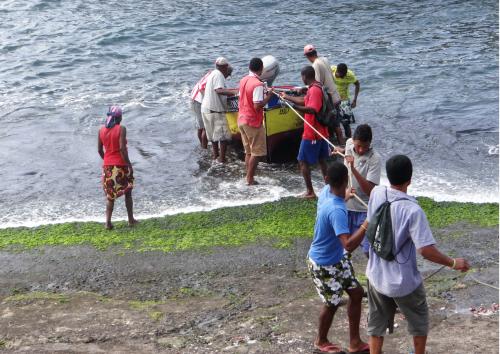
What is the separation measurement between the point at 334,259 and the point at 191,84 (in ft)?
47.2

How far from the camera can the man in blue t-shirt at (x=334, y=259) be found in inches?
234

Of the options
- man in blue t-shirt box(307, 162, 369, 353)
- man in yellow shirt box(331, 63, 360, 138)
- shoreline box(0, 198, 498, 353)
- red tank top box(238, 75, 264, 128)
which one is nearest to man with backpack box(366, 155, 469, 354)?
man in blue t-shirt box(307, 162, 369, 353)

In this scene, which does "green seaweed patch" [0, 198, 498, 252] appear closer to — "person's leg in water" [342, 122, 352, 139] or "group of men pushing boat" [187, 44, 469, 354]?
"group of men pushing boat" [187, 44, 469, 354]

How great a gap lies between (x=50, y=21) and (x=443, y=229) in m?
22.1

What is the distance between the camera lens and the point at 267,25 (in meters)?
25.7

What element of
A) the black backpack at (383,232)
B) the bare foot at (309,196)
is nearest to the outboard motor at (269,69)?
the bare foot at (309,196)

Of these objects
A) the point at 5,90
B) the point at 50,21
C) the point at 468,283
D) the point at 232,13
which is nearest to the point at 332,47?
the point at 232,13

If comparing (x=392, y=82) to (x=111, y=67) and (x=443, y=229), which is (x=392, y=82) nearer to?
(x=111, y=67)

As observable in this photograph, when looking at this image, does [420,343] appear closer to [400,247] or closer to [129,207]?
[400,247]

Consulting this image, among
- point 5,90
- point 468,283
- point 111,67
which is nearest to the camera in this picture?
point 468,283

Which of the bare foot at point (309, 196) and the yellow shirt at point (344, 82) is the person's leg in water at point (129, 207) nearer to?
the bare foot at point (309, 196)

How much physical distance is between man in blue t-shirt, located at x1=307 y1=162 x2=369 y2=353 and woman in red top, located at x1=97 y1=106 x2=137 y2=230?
4437 millimetres

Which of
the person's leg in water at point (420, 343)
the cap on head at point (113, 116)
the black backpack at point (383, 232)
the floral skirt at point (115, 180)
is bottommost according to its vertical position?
the floral skirt at point (115, 180)

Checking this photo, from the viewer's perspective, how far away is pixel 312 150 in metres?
10.9
